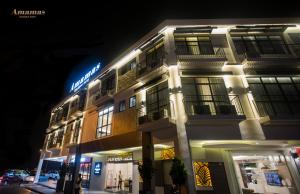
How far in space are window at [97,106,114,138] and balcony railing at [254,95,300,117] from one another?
13.2 m

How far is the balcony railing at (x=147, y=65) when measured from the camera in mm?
13605

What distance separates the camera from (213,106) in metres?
12.1

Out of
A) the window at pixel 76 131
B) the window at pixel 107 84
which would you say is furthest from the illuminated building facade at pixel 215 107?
the window at pixel 76 131

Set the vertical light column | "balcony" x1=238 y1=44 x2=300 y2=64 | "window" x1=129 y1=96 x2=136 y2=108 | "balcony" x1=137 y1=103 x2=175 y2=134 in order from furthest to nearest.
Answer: "window" x1=129 y1=96 x2=136 y2=108, "balcony" x1=238 y1=44 x2=300 y2=64, "balcony" x1=137 y1=103 x2=175 y2=134, the vertical light column

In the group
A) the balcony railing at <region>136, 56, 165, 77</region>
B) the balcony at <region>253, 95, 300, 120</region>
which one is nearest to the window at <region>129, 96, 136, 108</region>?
the balcony railing at <region>136, 56, 165, 77</region>

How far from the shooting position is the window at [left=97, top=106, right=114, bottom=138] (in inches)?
713

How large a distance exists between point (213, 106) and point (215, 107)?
0.20 meters

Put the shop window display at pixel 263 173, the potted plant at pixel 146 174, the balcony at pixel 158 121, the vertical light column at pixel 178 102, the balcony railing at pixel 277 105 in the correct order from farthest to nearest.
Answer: the shop window display at pixel 263 173 → the balcony railing at pixel 277 105 → the potted plant at pixel 146 174 → the balcony at pixel 158 121 → the vertical light column at pixel 178 102

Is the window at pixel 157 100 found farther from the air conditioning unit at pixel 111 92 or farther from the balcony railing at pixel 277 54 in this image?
the balcony railing at pixel 277 54

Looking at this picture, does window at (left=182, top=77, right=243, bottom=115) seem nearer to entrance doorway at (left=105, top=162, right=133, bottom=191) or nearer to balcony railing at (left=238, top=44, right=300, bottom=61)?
balcony railing at (left=238, top=44, right=300, bottom=61)

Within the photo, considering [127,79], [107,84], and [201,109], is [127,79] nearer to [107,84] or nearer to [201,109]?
[107,84]

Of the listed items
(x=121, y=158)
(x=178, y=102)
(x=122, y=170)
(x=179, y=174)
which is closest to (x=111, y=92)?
(x=121, y=158)

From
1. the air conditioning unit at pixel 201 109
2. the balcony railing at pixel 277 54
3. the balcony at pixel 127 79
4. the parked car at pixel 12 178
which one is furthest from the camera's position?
the parked car at pixel 12 178

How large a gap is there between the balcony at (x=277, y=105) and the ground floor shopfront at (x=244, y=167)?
1952 mm
